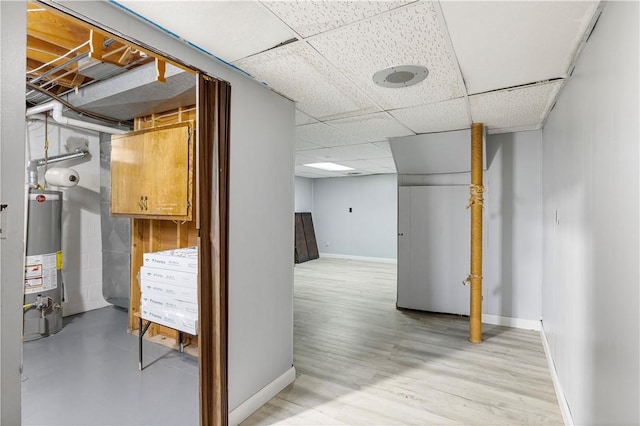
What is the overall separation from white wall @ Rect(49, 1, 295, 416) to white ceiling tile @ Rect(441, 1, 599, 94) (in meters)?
1.21

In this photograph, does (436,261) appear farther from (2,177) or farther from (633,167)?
(2,177)

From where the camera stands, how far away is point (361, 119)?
3.08 meters

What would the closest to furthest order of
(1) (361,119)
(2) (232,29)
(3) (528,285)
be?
(2) (232,29), (1) (361,119), (3) (528,285)

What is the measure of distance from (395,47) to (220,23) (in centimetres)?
87

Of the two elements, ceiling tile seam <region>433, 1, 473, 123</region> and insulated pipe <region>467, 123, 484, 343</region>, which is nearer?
ceiling tile seam <region>433, 1, 473, 123</region>

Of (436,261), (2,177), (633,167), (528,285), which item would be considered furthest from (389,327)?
(2,177)

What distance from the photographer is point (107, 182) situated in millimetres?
3902

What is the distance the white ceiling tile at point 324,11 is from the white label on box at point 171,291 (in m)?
1.85

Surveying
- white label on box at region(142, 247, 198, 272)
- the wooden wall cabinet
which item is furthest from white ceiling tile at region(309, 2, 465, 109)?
white label on box at region(142, 247, 198, 272)

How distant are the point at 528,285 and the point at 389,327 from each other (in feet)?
5.33

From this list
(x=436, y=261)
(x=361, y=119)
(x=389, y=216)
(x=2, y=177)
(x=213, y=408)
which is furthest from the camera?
(x=389, y=216)

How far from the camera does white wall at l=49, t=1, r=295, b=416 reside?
1.97 meters

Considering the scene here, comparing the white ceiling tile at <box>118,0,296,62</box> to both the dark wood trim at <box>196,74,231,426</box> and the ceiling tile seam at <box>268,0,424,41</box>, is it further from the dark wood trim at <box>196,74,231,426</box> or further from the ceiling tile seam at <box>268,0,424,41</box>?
the dark wood trim at <box>196,74,231,426</box>

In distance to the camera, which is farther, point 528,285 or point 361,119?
point 528,285
